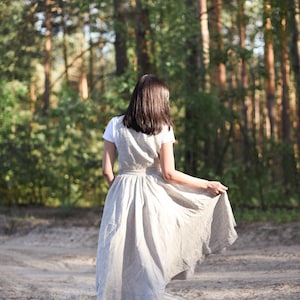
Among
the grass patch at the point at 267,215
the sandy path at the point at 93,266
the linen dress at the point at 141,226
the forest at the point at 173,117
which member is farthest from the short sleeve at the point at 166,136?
the forest at the point at 173,117

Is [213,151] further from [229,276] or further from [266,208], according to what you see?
[229,276]

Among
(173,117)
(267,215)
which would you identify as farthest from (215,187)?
(173,117)

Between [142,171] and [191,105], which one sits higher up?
[191,105]

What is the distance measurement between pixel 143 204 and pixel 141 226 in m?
0.16

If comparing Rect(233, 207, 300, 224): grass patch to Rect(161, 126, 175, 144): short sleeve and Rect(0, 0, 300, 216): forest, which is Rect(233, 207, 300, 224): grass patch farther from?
Rect(161, 126, 175, 144): short sleeve

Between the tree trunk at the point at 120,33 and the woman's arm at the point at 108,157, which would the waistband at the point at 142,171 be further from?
the tree trunk at the point at 120,33

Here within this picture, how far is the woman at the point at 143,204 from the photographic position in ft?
20.4

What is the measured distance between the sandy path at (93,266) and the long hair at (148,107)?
109 inches

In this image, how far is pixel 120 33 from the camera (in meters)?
19.3

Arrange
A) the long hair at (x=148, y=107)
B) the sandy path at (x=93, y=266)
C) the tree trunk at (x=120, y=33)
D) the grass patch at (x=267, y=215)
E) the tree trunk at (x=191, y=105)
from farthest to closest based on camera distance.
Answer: the tree trunk at (x=120, y=33)
the tree trunk at (x=191, y=105)
the grass patch at (x=267, y=215)
the sandy path at (x=93, y=266)
the long hair at (x=148, y=107)

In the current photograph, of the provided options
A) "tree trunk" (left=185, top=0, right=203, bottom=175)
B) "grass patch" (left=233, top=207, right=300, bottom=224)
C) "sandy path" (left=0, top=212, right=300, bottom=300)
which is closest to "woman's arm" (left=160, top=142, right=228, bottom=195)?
"sandy path" (left=0, top=212, right=300, bottom=300)

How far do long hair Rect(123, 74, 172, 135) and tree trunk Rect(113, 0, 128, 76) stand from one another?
1184 cm

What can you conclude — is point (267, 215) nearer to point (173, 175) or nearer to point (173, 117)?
point (173, 117)

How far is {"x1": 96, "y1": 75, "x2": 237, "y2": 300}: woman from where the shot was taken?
245 inches
